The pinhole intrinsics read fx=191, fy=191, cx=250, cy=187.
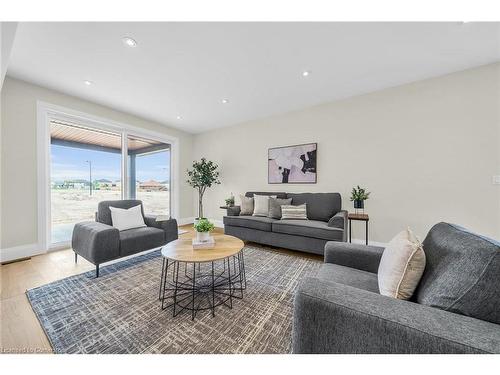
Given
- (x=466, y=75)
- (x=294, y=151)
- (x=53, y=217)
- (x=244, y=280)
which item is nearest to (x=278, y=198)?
(x=294, y=151)

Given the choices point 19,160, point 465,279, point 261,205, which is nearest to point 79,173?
point 19,160

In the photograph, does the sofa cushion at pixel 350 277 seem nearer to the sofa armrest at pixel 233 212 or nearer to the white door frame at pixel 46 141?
the sofa armrest at pixel 233 212

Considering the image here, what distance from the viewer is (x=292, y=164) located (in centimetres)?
388

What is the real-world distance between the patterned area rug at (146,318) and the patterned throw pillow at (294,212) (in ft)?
3.66

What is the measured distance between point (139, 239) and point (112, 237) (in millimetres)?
314

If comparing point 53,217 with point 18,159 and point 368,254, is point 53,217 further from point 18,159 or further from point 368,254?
point 368,254

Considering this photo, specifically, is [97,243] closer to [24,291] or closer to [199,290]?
[24,291]

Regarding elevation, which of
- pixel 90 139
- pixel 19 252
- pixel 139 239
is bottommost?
pixel 19 252

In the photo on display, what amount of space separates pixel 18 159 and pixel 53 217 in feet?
3.18

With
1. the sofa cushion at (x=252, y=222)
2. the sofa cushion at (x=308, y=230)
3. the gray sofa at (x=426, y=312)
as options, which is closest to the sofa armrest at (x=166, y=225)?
the sofa cushion at (x=252, y=222)

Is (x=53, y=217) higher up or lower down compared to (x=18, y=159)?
lower down

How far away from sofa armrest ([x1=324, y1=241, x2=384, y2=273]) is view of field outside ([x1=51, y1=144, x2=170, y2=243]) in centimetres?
408

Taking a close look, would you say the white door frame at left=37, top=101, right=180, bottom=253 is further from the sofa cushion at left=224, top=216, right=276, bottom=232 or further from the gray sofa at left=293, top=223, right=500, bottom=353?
the gray sofa at left=293, top=223, right=500, bottom=353
